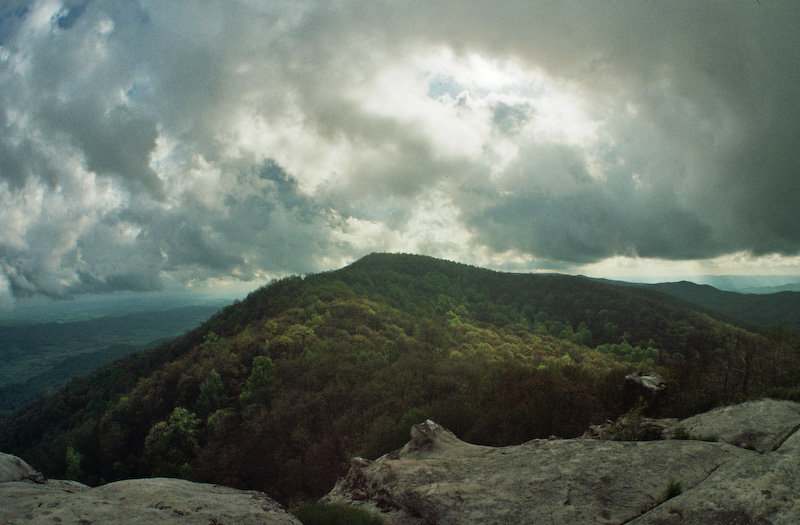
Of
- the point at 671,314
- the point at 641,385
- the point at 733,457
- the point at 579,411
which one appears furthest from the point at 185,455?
the point at 671,314

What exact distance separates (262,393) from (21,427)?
2998 inches

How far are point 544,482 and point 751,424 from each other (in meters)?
8.35

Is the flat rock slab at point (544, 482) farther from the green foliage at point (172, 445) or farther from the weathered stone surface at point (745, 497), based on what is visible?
the green foliage at point (172, 445)

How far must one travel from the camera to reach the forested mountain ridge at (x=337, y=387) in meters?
21.9

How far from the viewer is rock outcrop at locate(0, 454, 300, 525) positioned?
763 centimetres

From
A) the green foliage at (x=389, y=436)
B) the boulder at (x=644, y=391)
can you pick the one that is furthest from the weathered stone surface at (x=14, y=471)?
the boulder at (x=644, y=391)

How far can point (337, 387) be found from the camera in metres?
46.1

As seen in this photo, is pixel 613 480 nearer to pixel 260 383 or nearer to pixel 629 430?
pixel 629 430

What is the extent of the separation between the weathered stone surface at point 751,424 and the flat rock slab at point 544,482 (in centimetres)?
154

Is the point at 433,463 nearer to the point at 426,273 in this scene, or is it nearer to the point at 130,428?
the point at 130,428

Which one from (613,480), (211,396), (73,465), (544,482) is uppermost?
(613,480)

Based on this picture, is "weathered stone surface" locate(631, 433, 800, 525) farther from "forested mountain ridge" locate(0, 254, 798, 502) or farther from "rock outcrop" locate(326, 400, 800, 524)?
"forested mountain ridge" locate(0, 254, 798, 502)

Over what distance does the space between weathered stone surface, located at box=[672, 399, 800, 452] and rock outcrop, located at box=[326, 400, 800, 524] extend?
0.03 m

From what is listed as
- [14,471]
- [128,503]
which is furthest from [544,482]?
[14,471]
